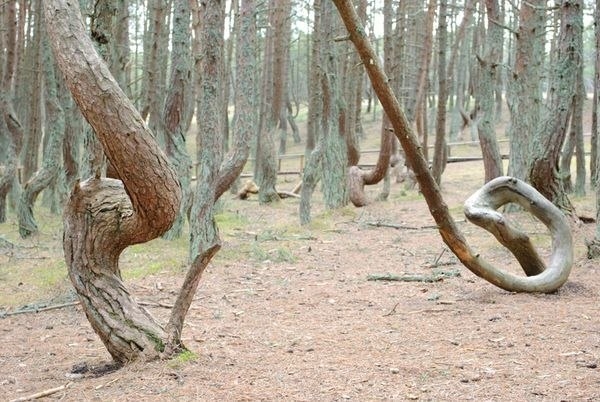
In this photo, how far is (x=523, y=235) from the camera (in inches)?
266

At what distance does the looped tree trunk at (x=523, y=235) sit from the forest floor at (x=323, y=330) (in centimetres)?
17

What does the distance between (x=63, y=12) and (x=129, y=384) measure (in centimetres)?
236

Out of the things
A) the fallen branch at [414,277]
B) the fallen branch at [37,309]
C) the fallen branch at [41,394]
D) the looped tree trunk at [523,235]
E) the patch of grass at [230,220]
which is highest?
the looped tree trunk at [523,235]

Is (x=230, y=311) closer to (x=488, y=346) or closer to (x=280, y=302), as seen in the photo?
(x=280, y=302)

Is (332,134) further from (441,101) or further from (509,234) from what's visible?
(509,234)

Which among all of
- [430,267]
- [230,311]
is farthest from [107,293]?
[430,267]

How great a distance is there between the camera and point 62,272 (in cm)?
931

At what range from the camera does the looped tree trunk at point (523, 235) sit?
6621 mm

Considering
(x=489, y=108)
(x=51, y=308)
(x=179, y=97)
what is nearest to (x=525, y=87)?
(x=489, y=108)

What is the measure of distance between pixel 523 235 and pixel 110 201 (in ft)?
13.1

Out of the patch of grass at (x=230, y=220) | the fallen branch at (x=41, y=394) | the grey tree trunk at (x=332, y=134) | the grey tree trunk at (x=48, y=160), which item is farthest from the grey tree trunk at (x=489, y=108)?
the fallen branch at (x=41, y=394)

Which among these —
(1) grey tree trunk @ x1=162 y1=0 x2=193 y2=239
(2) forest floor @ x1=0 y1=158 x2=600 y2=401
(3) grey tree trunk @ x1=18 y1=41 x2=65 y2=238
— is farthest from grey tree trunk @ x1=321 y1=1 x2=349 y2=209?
(3) grey tree trunk @ x1=18 y1=41 x2=65 y2=238

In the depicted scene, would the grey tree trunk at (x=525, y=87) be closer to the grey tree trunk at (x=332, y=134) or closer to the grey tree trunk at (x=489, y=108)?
the grey tree trunk at (x=489, y=108)

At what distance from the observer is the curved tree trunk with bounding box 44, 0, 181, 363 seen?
168 inches
